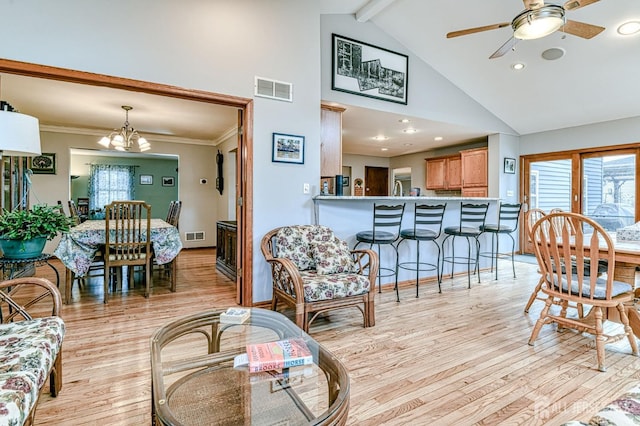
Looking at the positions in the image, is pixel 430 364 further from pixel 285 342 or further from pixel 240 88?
pixel 240 88

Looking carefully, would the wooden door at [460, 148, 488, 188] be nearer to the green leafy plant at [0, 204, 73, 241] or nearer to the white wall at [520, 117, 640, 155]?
the white wall at [520, 117, 640, 155]

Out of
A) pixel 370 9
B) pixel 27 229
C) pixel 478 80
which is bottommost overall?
pixel 27 229

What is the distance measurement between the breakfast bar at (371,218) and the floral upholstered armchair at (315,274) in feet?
1.61

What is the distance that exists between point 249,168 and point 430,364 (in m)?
2.30

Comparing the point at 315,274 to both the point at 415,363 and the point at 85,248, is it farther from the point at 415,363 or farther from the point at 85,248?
the point at 85,248

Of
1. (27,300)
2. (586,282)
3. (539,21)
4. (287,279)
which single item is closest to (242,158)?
(287,279)

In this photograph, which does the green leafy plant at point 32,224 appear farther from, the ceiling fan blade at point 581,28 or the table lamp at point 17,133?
the ceiling fan blade at point 581,28

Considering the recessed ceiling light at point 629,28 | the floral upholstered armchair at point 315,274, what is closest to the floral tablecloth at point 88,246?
the floral upholstered armchair at point 315,274

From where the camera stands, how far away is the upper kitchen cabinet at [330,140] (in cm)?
435

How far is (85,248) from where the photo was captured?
11.5 feet

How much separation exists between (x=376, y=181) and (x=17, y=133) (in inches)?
318

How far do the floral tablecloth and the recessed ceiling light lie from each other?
5.56 m

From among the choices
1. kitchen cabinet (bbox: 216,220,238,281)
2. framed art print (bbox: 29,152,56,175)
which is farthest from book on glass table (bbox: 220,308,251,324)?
framed art print (bbox: 29,152,56,175)

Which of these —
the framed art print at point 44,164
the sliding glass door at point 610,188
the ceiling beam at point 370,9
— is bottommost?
the sliding glass door at point 610,188
